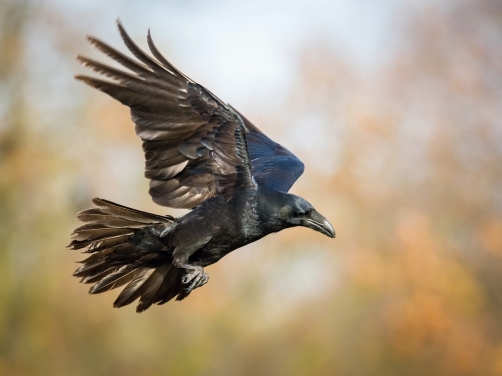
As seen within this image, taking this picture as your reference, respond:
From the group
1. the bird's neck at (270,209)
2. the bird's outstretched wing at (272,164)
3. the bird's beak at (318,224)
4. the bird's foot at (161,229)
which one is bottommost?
the bird's foot at (161,229)

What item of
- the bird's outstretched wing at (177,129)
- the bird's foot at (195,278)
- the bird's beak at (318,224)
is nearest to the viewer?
the bird's outstretched wing at (177,129)

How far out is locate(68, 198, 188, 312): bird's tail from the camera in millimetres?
5562

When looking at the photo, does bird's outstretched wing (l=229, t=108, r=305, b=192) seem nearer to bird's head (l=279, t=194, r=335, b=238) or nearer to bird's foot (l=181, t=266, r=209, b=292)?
bird's head (l=279, t=194, r=335, b=238)

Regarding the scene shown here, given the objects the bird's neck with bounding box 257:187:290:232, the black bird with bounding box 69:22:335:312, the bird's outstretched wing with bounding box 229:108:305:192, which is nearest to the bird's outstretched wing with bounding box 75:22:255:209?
the black bird with bounding box 69:22:335:312

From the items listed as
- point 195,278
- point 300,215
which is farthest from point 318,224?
point 195,278

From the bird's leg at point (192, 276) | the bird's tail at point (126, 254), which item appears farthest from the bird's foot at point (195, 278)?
the bird's tail at point (126, 254)

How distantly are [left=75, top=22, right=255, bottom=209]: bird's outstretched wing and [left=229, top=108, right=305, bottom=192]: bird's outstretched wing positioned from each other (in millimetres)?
699

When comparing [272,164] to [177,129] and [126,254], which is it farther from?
[126,254]

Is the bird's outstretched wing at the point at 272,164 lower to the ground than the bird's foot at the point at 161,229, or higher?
higher

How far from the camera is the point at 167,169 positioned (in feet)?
18.0

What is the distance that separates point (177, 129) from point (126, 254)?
46.6 inches

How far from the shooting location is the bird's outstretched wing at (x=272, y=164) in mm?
6281

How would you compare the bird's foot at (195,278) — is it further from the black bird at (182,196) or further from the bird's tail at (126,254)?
the bird's tail at (126,254)

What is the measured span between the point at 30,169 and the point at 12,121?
5.89 ft
